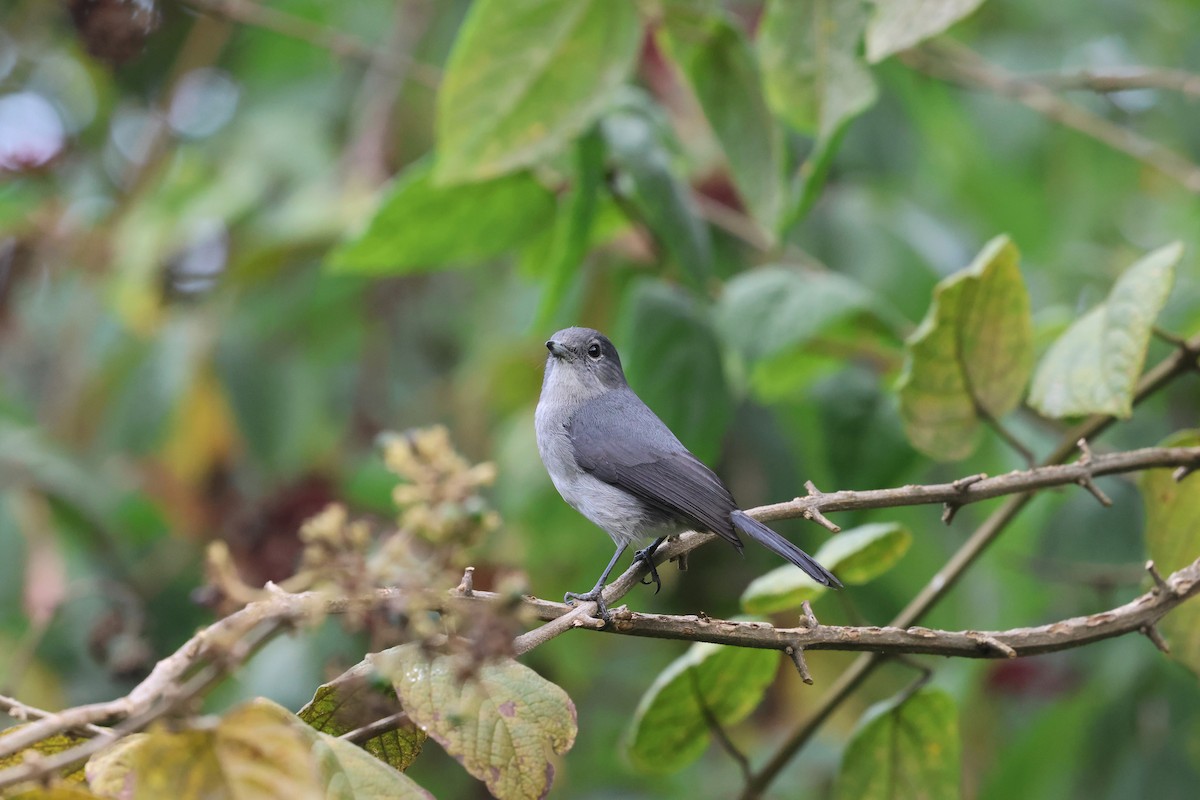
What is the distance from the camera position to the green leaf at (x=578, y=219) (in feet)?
8.66

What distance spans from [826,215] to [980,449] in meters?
1.00

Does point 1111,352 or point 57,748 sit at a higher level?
point 1111,352

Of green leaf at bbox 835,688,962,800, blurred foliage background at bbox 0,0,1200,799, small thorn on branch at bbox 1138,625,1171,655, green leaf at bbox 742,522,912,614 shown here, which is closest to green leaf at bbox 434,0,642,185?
blurred foliage background at bbox 0,0,1200,799

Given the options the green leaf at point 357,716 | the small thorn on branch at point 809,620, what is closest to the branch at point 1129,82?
the small thorn on branch at point 809,620

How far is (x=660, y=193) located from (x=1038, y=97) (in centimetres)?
145

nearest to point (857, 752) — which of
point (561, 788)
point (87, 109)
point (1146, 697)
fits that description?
point (1146, 697)

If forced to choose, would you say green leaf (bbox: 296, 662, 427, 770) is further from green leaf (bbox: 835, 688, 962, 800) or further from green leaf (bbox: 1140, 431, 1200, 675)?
green leaf (bbox: 1140, 431, 1200, 675)

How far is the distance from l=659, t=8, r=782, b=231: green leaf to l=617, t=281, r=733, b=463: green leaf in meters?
0.32

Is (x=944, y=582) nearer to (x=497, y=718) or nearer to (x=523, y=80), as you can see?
(x=497, y=718)

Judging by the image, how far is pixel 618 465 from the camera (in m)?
2.66

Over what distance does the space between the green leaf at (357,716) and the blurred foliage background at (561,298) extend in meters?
1.00

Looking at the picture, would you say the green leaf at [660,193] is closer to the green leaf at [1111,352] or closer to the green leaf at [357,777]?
the green leaf at [1111,352]

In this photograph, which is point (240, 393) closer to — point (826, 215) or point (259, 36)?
point (259, 36)

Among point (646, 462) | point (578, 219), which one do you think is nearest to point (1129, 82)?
point (578, 219)
